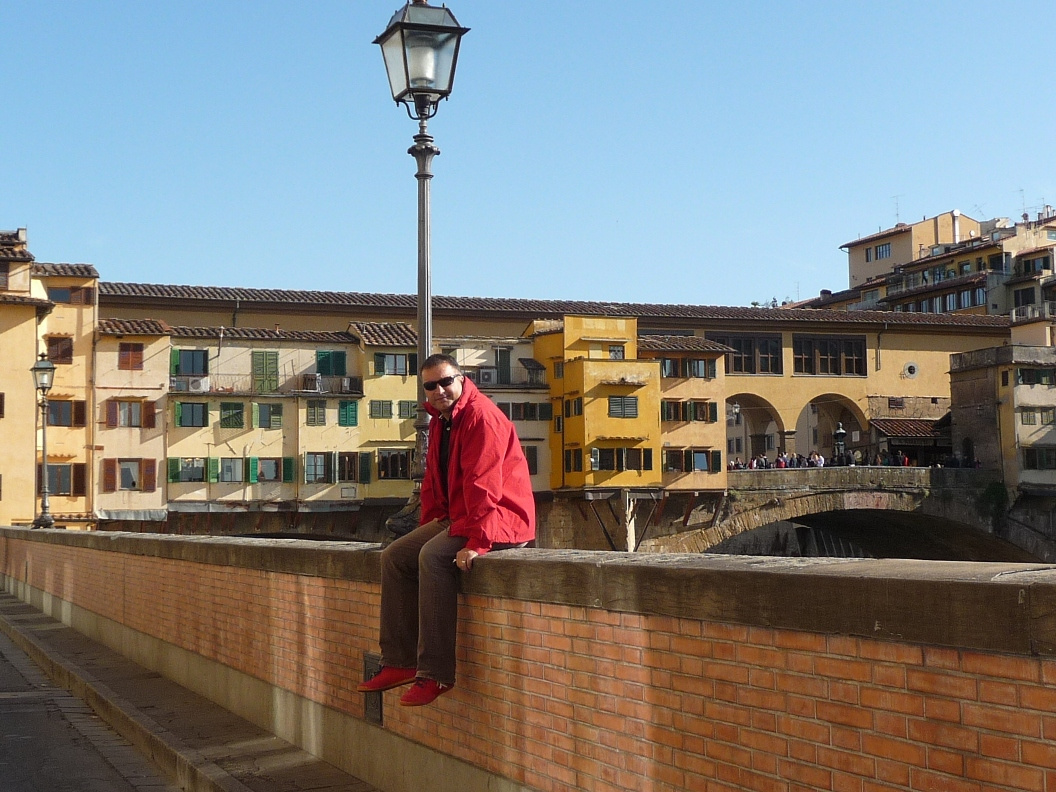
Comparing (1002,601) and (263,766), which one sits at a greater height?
(1002,601)

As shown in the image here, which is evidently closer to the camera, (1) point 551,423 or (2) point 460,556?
(2) point 460,556

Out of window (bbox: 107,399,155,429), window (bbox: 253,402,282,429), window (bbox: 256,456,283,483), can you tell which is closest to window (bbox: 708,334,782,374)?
window (bbox: 253,402,282,429)

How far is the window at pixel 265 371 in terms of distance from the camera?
56.9 meters

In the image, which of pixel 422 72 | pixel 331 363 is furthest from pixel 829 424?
pixel 422 72

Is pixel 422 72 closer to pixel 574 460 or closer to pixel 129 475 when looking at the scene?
pixel 129 475

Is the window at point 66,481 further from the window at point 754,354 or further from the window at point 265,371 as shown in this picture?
the window at point 754,354

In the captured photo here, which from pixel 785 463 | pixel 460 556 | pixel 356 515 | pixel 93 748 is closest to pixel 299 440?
pixel 356 515

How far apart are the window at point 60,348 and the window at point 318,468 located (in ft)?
34.2

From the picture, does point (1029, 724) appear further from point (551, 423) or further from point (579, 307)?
point (579, 307)

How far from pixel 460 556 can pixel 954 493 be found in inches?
2361

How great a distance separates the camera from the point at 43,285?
55.2m

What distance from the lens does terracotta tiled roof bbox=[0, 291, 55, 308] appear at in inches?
2056

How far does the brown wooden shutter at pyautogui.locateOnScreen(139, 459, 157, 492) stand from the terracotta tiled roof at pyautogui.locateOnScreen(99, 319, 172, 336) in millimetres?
5260

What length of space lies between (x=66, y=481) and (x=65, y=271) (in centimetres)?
905
